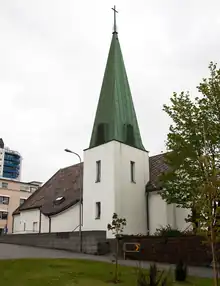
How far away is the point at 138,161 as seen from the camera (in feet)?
102

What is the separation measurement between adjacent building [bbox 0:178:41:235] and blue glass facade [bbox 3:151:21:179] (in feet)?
197

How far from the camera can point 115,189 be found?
27938mm

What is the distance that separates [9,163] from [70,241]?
4843 inches

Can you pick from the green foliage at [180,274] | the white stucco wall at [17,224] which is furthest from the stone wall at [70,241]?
the green foliage at [180,274]

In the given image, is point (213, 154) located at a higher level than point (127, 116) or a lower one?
lower

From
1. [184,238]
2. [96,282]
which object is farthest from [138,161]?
[96,282]

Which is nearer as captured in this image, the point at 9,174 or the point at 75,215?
the point at 75,215

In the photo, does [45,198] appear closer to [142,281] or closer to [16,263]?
[16,263]

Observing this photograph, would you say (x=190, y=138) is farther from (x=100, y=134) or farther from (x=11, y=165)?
(x=11, y=165)

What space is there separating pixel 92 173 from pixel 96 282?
56.8ft

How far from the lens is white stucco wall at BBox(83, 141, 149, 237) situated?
91.9 feet

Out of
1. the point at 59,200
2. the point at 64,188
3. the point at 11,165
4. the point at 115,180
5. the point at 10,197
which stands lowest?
the point at 59,200

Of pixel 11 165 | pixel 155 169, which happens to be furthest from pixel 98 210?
pixel 11 165

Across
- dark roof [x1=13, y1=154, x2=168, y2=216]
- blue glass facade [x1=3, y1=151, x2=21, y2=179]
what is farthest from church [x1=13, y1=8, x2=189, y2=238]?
blue glass facade [x1=3, y1=151, x2=21, y2=179]
